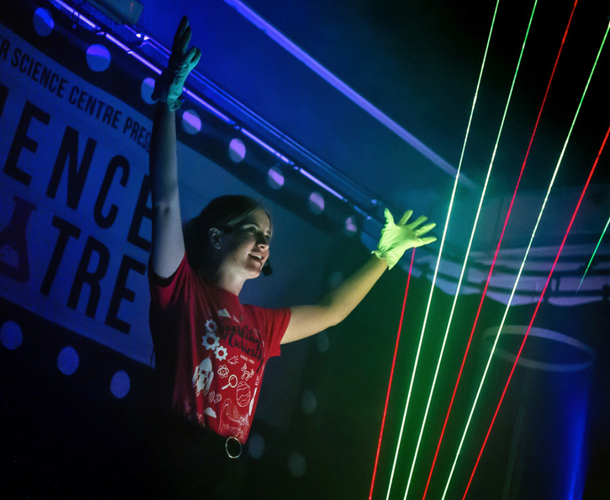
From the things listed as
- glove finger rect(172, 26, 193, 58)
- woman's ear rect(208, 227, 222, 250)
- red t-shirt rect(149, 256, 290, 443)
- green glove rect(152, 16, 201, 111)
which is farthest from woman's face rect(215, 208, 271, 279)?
glove finger rect(172, 26, 193, 58)

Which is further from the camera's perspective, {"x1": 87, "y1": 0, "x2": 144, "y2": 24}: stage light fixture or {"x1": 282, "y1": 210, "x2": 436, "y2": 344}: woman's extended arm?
{"x1": 282, "y1": 210, "x2": 436, "y2": 344}: woman's extended arm

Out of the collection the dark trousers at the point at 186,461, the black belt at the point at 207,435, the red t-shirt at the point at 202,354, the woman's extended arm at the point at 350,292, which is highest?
the woman's extended arm at the point at 350,292

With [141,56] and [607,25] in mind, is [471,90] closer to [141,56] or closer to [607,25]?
[607,25]

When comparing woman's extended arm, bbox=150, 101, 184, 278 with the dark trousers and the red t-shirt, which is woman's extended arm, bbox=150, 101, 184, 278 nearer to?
the red t-shirt

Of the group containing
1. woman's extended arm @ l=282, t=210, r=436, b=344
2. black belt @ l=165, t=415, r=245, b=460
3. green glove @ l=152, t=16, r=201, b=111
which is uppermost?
green glove @ l=152, t=16, r=201, b=111

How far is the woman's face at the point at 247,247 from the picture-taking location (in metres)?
2.86

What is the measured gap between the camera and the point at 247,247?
2.91m

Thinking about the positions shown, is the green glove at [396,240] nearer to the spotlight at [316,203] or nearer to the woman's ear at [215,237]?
the spotlight at [316,203]

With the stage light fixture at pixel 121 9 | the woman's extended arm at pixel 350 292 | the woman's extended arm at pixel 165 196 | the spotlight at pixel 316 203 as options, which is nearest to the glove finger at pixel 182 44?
the woman's extended arm at pixel 165 196

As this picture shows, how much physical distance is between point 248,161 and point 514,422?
219cm

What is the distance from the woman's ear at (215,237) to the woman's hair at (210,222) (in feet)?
0.04

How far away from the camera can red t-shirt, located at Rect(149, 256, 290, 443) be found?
253cm

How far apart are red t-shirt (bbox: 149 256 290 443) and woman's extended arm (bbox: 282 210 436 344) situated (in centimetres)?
36

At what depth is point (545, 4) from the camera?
117 inches
